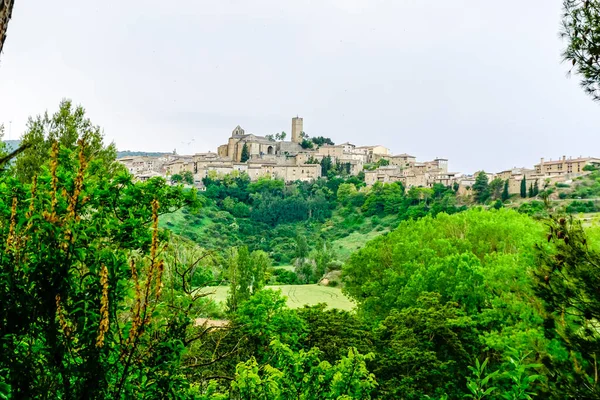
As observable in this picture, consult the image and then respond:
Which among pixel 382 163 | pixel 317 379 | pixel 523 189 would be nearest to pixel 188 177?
pixel 382 163

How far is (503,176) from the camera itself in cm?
6838

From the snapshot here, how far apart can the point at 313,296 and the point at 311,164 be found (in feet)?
184

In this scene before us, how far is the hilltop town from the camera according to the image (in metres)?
69.3

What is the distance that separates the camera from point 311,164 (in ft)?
280

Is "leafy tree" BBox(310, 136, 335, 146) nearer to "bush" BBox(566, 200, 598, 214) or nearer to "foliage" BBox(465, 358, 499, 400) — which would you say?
"bush" BBox(566, 200, 598, 214)

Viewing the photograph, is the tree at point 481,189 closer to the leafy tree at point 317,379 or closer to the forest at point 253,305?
the forest at point 253,305

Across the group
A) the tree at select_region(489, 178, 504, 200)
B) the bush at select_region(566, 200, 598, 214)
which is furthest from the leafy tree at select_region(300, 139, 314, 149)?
the bush at select_region(566, 200, 598, 214)

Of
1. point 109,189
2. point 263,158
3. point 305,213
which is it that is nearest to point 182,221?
point 305,213

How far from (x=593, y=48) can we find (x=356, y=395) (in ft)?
13.6

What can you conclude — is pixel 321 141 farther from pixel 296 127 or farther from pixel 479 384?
pixel 479 384

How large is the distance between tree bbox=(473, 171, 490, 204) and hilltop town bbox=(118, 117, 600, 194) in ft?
5.84

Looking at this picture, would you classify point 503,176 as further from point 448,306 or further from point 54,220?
point 54,220

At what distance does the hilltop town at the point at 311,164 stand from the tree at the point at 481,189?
5.84 ft

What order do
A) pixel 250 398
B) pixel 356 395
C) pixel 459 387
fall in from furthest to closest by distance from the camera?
pixel 459 387 → pixel 356 395 → pixel 250 398
